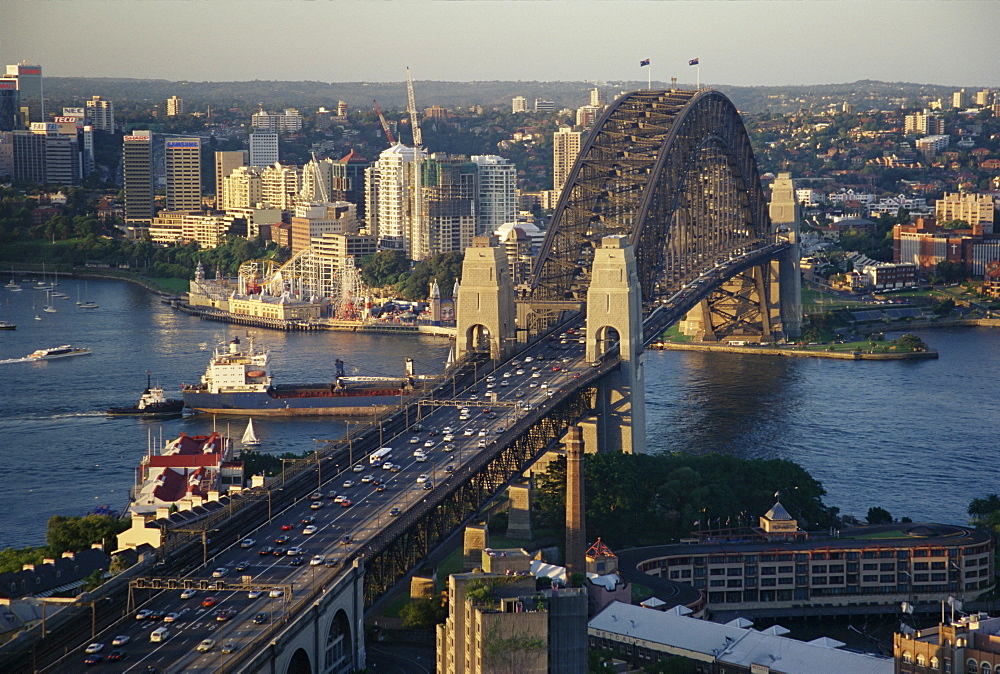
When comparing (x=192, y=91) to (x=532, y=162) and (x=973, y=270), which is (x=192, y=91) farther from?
(x=973, y=270)

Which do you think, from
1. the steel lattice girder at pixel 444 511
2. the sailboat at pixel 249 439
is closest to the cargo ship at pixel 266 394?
the sailboat at pixel 249 439

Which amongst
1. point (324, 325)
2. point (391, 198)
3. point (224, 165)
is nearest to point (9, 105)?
point (224, 165)

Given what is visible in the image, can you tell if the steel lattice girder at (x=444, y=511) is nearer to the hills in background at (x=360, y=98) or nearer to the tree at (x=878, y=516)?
the tree at (x=878, y=516)

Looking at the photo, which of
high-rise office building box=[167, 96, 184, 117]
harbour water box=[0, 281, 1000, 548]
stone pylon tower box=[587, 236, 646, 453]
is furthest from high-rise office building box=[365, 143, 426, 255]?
high-rise office building box=[167, 96, 184, 117]

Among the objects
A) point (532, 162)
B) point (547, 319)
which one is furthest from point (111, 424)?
point (532, 162)

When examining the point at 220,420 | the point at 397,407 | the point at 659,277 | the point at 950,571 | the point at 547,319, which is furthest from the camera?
the point at 659,277
